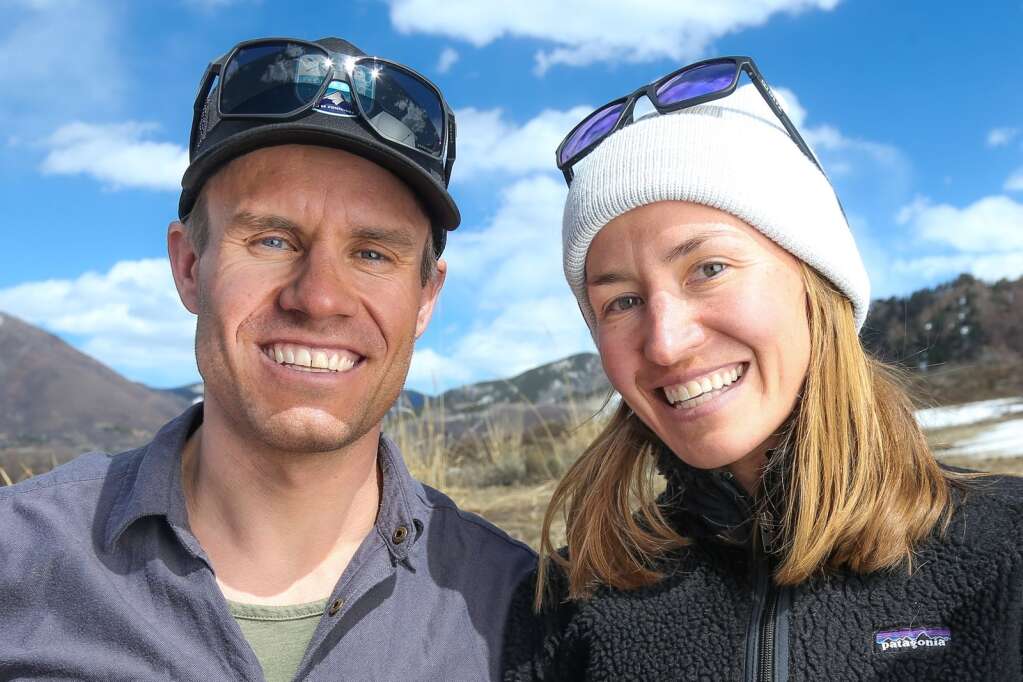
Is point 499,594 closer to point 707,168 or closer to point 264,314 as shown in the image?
point 264,314

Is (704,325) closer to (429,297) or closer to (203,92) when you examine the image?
(429,297)

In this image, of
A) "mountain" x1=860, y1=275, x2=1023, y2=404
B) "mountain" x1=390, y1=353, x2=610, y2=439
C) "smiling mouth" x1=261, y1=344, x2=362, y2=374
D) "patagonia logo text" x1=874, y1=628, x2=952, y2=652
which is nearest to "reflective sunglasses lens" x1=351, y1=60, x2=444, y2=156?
"smiling mouth" x1=261, y1=344, x2=362, y2=374

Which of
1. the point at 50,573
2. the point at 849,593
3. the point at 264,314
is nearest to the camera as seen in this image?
the point at 849,593

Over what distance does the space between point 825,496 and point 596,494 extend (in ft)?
2.03

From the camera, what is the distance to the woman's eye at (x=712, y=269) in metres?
1.91

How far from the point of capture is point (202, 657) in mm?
1931

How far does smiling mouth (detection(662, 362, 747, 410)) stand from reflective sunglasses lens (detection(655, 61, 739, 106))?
0.72 meters

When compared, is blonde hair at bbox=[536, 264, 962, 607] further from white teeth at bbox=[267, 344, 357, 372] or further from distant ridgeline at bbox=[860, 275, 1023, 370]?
distant ridgeline at bbox=[860, 275, 1023, 370]

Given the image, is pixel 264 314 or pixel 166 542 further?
pixel 264 314

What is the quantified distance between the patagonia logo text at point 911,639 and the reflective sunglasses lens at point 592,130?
136 cm

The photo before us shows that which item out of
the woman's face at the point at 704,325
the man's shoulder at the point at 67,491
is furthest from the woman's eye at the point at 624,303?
the man's shoulder at the point at 67,491

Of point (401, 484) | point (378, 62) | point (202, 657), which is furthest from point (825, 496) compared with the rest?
point (378, 62)

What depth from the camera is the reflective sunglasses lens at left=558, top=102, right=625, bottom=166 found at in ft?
7.39

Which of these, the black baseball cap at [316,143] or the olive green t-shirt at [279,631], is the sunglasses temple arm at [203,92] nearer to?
the black baseball cap at [316,143]
